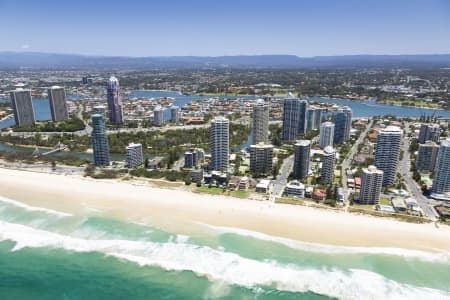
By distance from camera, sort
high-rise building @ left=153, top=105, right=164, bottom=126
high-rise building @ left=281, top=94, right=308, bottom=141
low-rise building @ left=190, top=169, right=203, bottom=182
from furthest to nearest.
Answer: high-rise building @ left=153, top=105, right=164, bottom=126, high-rise building @ left=281, top=94, right=308, bottom=141, low-rise building @ left=190, top=169, right=203, bottom=182

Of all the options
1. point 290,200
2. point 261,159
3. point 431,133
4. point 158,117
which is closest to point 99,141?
point 261,159

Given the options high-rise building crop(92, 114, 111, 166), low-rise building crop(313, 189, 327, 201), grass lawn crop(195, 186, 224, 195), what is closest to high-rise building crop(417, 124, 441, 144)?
low-rise building crop(313, 189, 327, 201)

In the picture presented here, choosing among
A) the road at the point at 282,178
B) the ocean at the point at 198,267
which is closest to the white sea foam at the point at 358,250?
the ocean at the point at 198,267

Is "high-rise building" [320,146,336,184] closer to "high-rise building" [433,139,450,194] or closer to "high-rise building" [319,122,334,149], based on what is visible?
"high-rise building" [433,139,450,194]

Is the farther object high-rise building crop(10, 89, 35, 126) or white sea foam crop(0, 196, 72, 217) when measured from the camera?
high-rise building crop(10, 89, 35, 126)

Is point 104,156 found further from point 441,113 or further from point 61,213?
point 441,113

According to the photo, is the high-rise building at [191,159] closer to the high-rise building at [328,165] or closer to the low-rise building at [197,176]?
the low-rise building at [197,176]

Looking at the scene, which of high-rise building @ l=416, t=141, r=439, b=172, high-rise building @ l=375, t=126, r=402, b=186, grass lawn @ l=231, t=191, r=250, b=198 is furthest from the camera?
high-rise building @ l=416, t=141, r=439, b=172
